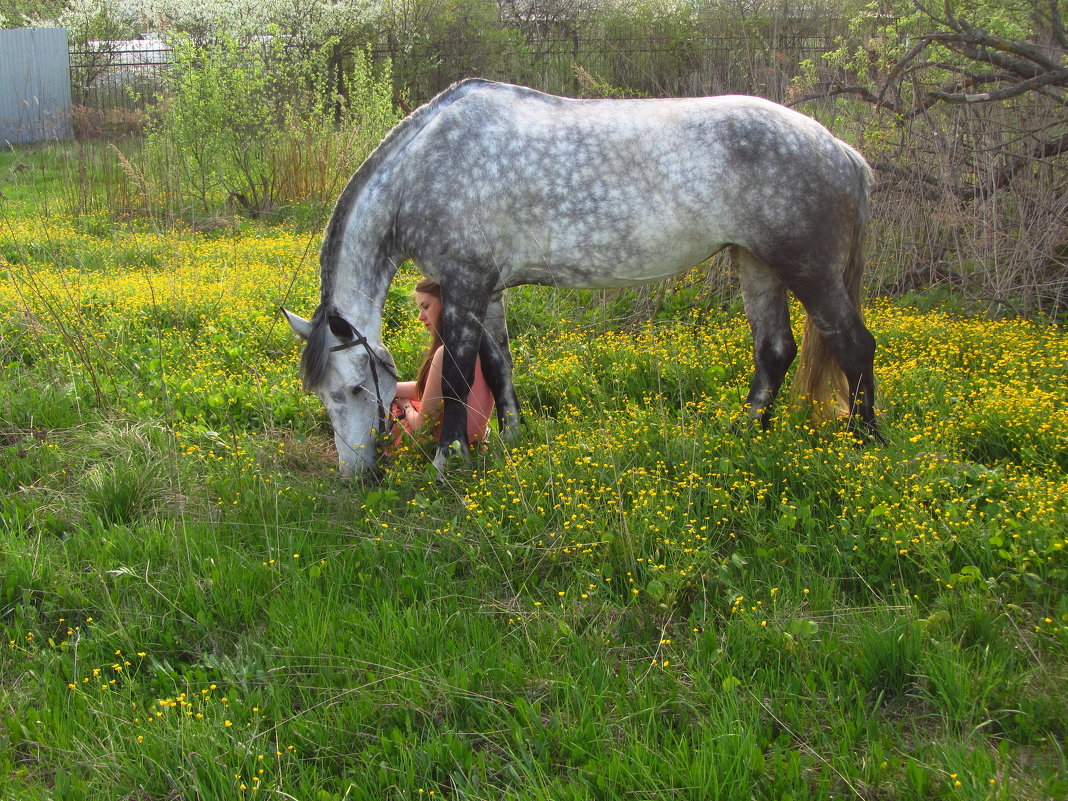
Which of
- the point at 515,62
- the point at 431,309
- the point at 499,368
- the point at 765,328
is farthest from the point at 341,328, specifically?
the point at 515,62

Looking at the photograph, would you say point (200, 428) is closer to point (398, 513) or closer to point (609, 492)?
point (398, 513)

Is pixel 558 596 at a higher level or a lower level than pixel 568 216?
lower

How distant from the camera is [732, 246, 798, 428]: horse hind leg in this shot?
4.70 m

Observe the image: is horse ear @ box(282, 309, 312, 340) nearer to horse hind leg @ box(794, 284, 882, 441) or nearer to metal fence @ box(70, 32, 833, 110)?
horse hind leg @ box(794, 284, 882, 441)

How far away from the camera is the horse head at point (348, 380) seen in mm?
4402

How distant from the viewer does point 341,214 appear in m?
4.48

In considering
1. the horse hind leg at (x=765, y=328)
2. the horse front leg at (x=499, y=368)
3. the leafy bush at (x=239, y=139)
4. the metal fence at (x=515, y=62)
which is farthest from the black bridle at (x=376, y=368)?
the metal fence at (x=515, y=62)

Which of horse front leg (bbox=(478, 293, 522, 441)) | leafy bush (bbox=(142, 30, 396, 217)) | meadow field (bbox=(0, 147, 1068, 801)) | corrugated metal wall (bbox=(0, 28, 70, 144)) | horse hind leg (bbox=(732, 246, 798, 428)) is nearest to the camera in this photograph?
meadow field (bbox=(0, 147, 1068, 801))

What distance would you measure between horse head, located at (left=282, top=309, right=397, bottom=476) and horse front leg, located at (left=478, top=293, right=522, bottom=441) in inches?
22.2

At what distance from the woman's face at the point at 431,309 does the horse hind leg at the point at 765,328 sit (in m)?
1.69

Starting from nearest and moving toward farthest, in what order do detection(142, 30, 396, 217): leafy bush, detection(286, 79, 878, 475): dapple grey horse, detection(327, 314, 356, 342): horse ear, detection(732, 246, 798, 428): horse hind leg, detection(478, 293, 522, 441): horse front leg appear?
detection(286, 79, 878, 475): dapple grey horse, detection(327, 314, 356, 342): horse ear, detection(732, 246, 798, 428): horse hind leg, detection(478, 293, 522, 441): horse front leg, detection(142, 30, 396, 217): leafy bush

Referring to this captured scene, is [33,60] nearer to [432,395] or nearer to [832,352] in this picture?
[432,395]

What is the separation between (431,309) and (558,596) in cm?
207

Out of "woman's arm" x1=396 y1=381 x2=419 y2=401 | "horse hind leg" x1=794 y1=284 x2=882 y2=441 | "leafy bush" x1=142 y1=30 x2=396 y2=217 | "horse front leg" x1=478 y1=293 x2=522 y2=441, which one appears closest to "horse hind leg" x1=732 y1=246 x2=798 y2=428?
"horse hind leg" x1=794 y1=284 x2=882 y2=441
